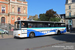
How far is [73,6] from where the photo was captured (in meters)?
45.9

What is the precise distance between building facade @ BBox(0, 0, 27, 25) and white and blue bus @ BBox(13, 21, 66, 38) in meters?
21.8

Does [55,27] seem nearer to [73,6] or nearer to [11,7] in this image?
[11,7]

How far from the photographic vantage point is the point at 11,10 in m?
36.5

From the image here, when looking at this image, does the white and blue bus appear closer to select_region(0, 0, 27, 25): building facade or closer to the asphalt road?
the asphalt road

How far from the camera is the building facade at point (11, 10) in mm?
36241

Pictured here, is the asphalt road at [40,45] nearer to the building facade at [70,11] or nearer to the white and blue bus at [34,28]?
the white and blue bus at [34,28]

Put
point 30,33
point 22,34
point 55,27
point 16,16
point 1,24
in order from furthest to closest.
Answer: point 16,16 → point 1,24 → point 55,27 → point 30,33 → point 22,34

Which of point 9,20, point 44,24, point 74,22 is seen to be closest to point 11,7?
point 9,20

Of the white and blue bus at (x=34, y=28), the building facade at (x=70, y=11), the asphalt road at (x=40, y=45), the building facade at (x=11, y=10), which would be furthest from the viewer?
the building facade at (x=70, y=11)

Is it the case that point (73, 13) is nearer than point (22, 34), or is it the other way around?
point (22, 34)

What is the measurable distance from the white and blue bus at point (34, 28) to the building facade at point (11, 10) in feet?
71.5

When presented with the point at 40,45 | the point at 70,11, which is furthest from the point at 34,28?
the point at 70,11

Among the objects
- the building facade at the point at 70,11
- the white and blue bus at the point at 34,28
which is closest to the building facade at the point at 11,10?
the white and blue bus at the point at 34,28

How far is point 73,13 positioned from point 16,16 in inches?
1080
